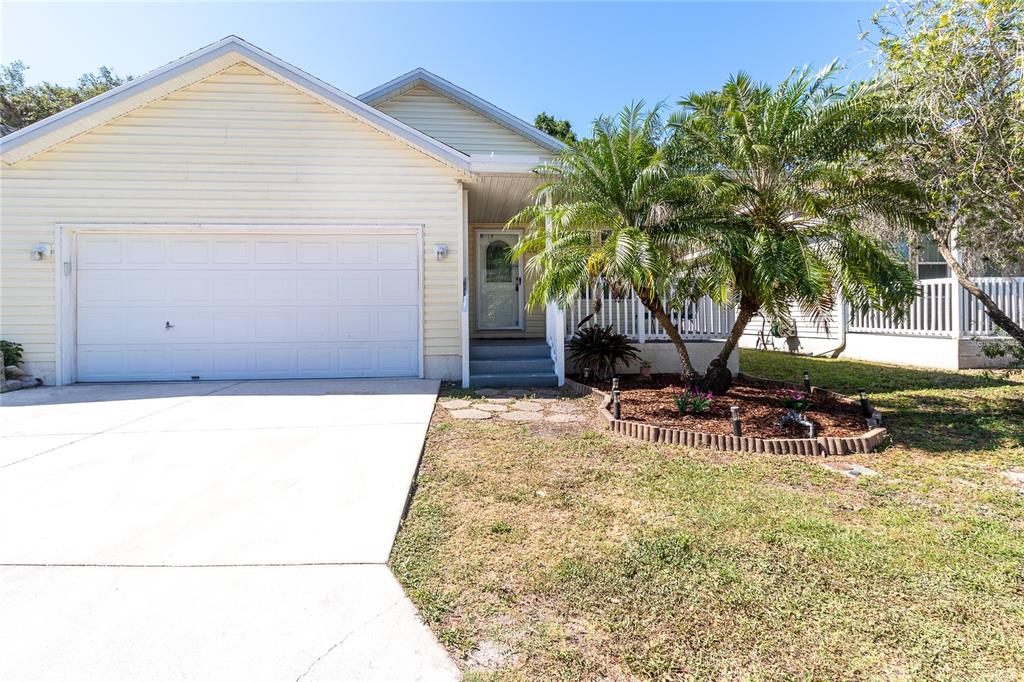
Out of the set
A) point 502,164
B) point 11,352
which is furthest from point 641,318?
point 11,352

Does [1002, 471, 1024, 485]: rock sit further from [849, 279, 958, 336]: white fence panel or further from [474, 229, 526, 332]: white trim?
[474, 229, 526, 332]: white trim

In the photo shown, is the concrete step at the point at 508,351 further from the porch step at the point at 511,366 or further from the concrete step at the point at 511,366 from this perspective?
the concrete step at the point at 511,366

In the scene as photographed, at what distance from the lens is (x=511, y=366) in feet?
26.3

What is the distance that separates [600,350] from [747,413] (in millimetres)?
2880

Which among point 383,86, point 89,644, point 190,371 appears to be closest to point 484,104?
point 383,86

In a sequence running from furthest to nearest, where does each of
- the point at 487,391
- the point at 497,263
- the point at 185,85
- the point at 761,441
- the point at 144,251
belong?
the point at 497,263
the point at 144,251
the point at 185,85
the point at 487,391
the point at 761,441

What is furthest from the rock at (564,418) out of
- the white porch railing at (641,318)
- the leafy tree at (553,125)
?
the leafy tree at (553,125)

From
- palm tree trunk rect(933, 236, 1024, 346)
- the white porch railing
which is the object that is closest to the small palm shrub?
the white porch railing

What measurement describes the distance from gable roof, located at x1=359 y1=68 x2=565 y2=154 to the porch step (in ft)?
16.6

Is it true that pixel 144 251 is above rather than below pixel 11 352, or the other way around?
above

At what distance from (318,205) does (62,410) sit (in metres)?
4.47

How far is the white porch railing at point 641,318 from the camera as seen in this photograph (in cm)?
851

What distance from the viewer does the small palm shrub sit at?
7.91m

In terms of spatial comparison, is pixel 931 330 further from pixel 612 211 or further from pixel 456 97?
pixel 456 97
